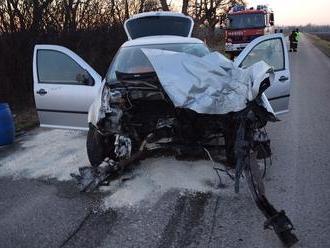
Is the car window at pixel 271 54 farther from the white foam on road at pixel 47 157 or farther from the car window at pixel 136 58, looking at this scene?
the white foam on road at pixel 47 157

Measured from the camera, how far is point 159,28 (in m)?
9.59

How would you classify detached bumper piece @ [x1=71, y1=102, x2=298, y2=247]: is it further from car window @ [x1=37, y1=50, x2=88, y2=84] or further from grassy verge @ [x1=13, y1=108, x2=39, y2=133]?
grassy verge @ [x1=13, y1=108, x2=39, y2=133]

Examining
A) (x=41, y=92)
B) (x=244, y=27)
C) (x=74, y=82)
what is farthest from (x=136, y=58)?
(x=244, y=27)

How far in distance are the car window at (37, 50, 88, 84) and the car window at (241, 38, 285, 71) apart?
2.49 meters

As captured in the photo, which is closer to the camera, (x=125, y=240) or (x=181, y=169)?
(x=125, y=240)

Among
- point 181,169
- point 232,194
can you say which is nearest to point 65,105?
point 181,169

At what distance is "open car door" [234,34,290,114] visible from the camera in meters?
6.84

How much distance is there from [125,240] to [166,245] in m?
0.37

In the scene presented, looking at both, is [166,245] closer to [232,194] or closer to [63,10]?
[232,194]

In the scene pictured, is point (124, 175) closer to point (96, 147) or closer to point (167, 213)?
point (96, 147)

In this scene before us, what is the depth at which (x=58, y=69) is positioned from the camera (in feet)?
23.5

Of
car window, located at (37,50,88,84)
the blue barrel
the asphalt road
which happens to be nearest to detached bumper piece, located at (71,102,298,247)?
the asphalt road

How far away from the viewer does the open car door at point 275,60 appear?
22.5ft

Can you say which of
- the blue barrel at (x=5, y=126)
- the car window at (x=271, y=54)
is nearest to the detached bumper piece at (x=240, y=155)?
the car window at (x=271, y=54)
